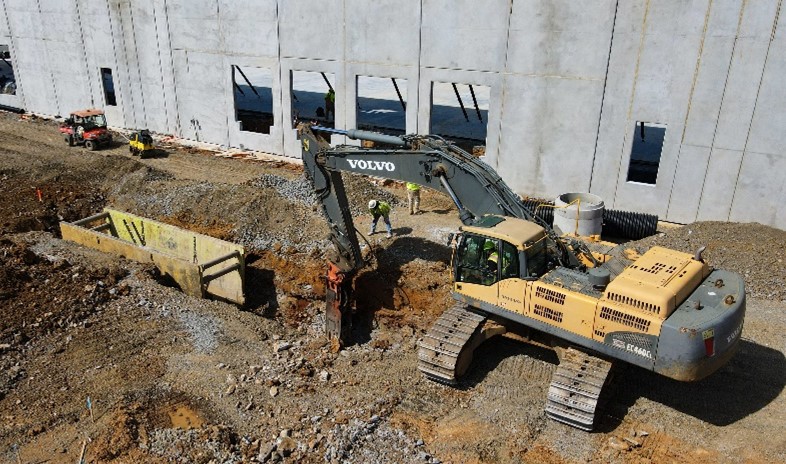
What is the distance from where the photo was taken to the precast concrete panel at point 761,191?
15.8 m

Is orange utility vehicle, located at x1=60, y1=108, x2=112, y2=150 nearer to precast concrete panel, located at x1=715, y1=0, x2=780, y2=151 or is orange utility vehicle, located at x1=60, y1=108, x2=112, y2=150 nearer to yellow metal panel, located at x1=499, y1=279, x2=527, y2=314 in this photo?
yellow metal panel, located at x1=499, y1=279, x2=527, y2=314

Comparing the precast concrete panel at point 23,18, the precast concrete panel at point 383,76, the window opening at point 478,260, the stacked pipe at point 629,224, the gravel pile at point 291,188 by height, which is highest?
the precast concrete panel at point 23,18

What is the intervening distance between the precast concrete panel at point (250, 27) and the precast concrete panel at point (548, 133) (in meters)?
8.79

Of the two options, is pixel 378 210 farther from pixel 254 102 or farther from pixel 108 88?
pixel 108 88

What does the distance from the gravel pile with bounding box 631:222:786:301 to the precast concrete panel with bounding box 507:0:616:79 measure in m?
4.98

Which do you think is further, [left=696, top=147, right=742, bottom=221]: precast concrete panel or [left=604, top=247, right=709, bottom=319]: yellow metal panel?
[left=696, top=147, right=742, bottom=221]: precast concrete panel

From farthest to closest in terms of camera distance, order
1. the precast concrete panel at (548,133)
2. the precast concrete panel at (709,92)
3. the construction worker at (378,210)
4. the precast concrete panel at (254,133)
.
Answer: the precast concrete panel at (254,133), the precast concrete panel at (548,133), the precast concrete panel at (709,92), the construction worker at (378,210)

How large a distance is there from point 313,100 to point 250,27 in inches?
392

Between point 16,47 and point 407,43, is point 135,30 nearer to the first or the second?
point 16,47

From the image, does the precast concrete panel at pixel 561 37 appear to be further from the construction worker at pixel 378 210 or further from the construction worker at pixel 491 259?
the construction worker at pixel 491 259

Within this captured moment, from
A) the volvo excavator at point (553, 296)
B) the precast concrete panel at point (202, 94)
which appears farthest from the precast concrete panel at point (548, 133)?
the precast concrete panel at point (202, 94)

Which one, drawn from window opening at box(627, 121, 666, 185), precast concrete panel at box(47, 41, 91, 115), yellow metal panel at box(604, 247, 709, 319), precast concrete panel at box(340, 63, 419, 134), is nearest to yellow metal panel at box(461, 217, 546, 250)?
yellow metal panel at box(604, 247, 709, 319)

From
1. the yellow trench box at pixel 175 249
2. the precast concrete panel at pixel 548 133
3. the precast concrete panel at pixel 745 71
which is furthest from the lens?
the precast concrete panel at pixel 548 133

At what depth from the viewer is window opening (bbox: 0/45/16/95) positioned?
30.4m
